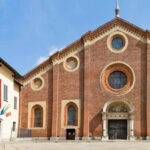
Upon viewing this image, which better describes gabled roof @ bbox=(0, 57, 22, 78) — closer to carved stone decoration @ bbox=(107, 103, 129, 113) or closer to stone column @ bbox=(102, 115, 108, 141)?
stone column @ bbox=(102, 115, 108, 141)

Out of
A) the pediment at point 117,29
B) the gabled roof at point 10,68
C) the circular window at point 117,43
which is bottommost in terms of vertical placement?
the gabled roof at point 10,68

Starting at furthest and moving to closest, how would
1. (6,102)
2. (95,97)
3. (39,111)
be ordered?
1. (39,111)
2. (95,97)
3. (6,102)

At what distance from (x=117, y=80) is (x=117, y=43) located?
4.54 metres

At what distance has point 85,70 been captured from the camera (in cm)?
3528

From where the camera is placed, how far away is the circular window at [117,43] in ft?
116

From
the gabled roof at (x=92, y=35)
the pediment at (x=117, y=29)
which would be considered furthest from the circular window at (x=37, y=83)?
the pediment at (x=117, y=29)

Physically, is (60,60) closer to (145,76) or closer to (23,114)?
(23,114)

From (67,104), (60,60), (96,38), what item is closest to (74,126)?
(67,104)

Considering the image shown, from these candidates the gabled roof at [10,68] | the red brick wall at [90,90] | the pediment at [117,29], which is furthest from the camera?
the pediment at [117,29]

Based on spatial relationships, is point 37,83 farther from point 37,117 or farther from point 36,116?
point 37,117

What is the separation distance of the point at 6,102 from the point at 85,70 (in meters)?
10.1

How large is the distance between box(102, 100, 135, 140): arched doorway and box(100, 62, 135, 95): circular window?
1580mm

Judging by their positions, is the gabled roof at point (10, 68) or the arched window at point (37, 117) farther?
the arched window at point (37, 117)

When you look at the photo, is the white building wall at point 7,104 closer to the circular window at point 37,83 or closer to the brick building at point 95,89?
the brick building at point 95,89
